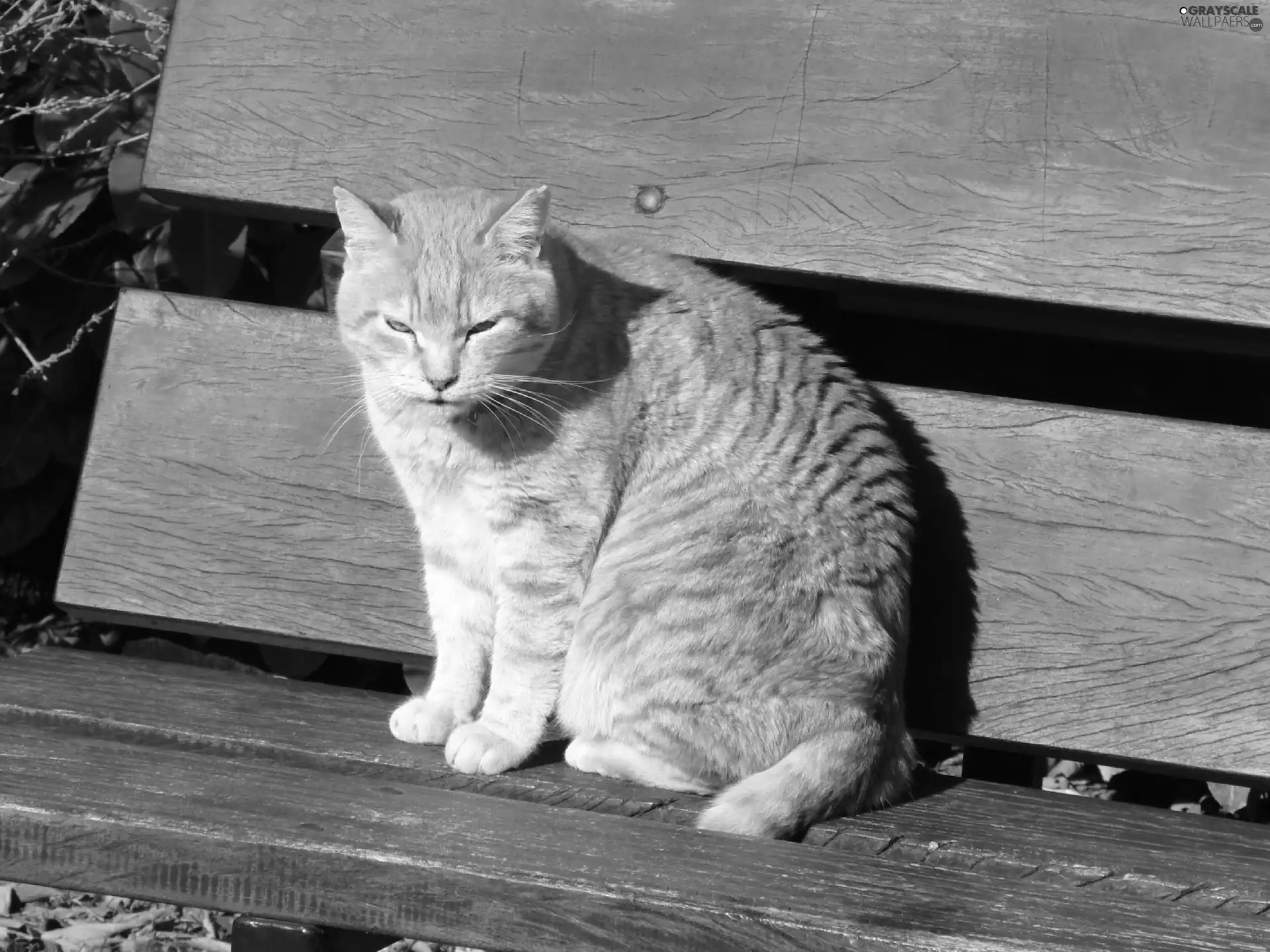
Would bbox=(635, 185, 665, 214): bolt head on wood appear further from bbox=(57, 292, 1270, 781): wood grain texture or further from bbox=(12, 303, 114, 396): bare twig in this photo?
bbox=(12, 303, 114, 396): bare twig

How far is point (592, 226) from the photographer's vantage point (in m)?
2.23

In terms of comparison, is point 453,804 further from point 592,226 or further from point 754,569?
point 592,226

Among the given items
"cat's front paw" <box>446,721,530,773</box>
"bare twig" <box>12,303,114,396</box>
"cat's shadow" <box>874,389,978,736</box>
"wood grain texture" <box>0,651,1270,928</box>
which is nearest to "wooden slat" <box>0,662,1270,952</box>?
"wood grain texture" <box>0,651,1270,928</box>

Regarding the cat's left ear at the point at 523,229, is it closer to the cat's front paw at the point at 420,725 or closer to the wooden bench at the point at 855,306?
the wooden bench at the point at 855,306

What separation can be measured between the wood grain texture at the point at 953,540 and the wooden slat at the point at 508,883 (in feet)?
2.17

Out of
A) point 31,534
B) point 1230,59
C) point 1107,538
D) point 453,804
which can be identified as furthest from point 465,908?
point 31,534

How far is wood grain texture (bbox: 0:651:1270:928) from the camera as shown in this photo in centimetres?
159

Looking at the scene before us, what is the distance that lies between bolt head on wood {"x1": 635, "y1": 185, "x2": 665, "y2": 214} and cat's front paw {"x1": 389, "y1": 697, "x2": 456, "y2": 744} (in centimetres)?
93

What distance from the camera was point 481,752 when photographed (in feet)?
6.09

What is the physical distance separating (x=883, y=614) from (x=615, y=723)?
1.46 ft

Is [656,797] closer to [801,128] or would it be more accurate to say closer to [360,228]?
[360,228]

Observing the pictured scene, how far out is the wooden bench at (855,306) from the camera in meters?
1.89

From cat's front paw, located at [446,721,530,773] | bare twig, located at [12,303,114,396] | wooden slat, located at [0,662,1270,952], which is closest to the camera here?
wooden slat, located at [0,662,1270,952]

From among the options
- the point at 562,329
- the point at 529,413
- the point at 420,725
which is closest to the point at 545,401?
the point at 529,413
